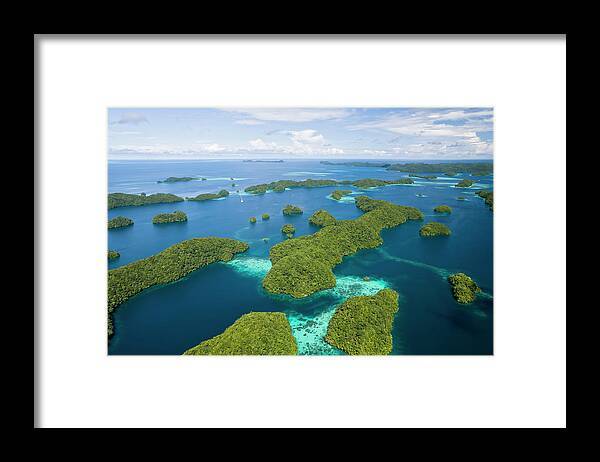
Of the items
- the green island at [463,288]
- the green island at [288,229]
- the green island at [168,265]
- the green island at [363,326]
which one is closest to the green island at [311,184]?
the green island at [288,229]

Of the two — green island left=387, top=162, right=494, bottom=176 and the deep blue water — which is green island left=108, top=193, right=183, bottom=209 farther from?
green island left=387, top=162, right=494, bottom=176

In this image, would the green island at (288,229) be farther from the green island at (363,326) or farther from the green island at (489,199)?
the green island at (489,199)

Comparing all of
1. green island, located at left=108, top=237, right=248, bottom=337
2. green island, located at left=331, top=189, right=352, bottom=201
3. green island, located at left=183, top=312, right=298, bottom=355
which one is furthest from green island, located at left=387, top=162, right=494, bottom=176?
green island, located at left=108, top=237, right=248, bottom=337

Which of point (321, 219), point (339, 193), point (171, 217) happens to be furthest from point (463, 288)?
point (339, 193)

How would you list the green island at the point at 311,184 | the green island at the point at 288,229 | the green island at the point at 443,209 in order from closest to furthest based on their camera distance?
the green island at the point at 443,209 < the green island at the point at 288,229 < the green island at the point at 311,184
